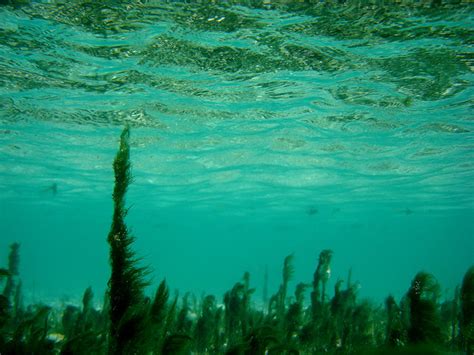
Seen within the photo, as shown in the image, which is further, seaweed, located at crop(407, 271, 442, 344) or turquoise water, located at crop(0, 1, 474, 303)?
turquoise water, located at crop(0, 1, 474, 303)

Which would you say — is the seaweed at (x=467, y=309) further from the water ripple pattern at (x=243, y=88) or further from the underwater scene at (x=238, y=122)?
the water ripple pattern at (x=243, y=88)

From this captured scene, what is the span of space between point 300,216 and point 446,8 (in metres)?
47.1

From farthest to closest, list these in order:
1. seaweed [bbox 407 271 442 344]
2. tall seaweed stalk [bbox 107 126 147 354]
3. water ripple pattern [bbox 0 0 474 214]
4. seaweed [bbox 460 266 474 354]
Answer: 1. water ripple pattern [bbox 0 0 474 214]
2. seaweed [bbox 460 266 474 354]
3. seaweed [bbox 407 271 442 344]
4. tall seaweed stalk [bbox 107 126 147 354]

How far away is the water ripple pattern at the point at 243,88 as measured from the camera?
9.91 m

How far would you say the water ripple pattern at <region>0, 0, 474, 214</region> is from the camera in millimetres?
9906

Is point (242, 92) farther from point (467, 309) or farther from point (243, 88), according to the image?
point (467, 309)

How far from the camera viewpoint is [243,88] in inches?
557

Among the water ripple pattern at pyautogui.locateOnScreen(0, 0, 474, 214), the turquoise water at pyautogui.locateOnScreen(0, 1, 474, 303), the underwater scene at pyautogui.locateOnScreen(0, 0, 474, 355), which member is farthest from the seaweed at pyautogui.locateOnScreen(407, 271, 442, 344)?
the water ripple pattern at pyautogui.locateOnScreen(0, 0, 474, 214)

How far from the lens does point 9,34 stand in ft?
34.5

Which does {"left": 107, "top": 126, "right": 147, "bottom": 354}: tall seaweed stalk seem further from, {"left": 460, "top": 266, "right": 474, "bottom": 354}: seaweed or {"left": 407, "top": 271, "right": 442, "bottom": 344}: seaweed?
{"left": 460, "top": 266, "right": 474, "bottom": 354}: seaweed

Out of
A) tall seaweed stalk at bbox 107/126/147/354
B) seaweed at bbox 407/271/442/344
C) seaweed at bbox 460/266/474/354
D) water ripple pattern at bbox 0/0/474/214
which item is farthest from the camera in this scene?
water ripple pattern at bbox 0/0/474/214

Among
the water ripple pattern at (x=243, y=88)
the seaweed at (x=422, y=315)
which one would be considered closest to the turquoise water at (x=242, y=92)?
the water ripple pattern at (x=243, y=88)

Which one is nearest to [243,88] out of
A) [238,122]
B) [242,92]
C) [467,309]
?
[242,92]

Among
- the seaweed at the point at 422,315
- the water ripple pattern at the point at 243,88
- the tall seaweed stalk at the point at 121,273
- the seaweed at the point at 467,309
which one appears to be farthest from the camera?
the water ripple pattern at the point at 243,88
